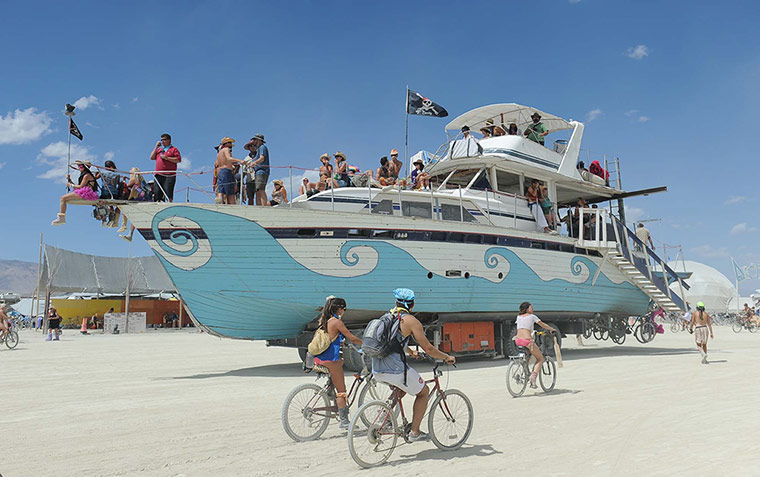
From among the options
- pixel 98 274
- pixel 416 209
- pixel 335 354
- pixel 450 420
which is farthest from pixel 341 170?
pixel 98 274

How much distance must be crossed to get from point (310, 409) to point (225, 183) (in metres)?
6.99

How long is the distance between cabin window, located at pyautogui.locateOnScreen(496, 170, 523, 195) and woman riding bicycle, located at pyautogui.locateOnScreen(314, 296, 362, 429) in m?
10.8

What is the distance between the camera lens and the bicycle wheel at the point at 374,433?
5227 millimetres

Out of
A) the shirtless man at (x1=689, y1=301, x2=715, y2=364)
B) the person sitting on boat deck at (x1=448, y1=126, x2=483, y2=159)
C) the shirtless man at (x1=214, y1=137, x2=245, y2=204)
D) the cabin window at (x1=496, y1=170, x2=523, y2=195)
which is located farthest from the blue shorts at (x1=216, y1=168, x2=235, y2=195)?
the shirtless man at (x1=689, y1=301, x2=715, y2=364)

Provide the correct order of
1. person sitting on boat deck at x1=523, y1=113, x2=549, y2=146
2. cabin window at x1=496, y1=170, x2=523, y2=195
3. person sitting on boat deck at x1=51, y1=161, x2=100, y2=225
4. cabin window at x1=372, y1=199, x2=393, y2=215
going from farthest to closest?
1. person sitting on boat deck at x1=523, y1=113, x2=549, y2=146
2. cabin window at x1=496, y1=170, x2=523, y2=195
3. cabin window at x1=372, y1=199, x2=393, y2=215
4. person sitting on boat deck at x1=51, y1=161, x2=100, y2=225

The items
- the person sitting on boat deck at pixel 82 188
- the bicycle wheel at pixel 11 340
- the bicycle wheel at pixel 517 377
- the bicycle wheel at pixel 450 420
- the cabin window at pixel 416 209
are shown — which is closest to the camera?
the bicycle wheel at pixel 450 420

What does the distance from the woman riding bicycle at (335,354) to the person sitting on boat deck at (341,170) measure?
287 inches

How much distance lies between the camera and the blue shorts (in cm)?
1203

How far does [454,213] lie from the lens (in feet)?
45.9

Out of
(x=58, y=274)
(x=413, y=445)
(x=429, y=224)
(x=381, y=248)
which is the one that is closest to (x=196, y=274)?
(x=381, y=248)

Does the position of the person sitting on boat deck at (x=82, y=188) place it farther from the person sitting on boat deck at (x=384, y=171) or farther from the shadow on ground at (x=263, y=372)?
the person sitting on boat deck at (x=384, y=171)

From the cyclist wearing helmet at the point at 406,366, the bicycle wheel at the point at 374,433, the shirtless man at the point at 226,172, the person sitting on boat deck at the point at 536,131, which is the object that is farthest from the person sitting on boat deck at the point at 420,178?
the bicycle wheel at the point at 374,433

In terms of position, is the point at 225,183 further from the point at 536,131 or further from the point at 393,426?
the point at 536,131

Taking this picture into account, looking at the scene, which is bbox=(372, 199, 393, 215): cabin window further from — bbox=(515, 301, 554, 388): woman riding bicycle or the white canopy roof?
the white canopy roof
